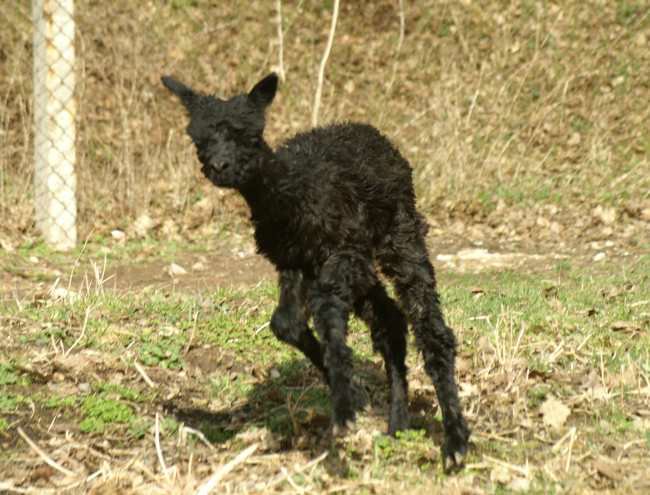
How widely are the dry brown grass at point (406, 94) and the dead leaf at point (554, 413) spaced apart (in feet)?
22.2

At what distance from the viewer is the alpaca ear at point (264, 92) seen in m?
4.68

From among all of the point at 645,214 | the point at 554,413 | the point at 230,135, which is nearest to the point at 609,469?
the point at 554,413

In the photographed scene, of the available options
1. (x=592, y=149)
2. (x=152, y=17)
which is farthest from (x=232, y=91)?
(x=592, y=149)

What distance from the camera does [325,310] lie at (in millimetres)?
4680

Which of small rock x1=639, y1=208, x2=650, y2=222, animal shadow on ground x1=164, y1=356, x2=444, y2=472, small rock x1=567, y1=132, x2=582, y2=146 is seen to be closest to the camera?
animal shadow on ground x1=164, y1=356, x2=444, y2=472

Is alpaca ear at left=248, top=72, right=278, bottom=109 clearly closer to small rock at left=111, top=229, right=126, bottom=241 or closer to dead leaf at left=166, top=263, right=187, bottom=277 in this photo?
dead leaf at left=166, top=263, right=187, bottom=277

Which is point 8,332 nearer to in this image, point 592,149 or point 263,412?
point 263,412

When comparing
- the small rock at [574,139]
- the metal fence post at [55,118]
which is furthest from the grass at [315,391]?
the small rock at [574,139]

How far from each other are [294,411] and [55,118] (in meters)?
6.15

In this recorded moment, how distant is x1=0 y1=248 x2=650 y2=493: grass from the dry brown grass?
15.5 feet

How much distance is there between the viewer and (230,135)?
4445 mm

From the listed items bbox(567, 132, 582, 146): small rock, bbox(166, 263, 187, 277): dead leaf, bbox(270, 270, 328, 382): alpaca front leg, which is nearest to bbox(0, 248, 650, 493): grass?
bbox(270, 270, 328, 382): alpaca front leg

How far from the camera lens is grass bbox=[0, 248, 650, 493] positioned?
4609mm

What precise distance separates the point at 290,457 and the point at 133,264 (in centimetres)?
586
